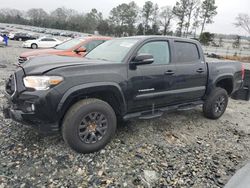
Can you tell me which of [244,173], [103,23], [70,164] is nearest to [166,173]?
[244,173]

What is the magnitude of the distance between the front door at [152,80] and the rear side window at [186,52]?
0.86ft

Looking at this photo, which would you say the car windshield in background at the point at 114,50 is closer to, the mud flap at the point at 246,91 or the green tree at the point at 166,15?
the mud flap at the point at 246,91

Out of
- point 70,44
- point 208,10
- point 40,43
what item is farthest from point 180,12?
point 70,44

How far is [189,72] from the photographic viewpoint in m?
4.69

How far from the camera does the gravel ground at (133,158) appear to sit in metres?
3.12

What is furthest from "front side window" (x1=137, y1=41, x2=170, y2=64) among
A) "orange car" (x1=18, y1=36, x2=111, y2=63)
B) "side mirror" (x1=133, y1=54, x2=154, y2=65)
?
"orange car" (x1=18, y1=36, x2=111, y2=63)

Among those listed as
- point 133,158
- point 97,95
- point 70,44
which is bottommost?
point 133,158

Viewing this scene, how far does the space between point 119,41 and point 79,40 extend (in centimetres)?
420

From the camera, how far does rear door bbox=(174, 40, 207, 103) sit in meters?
4.57

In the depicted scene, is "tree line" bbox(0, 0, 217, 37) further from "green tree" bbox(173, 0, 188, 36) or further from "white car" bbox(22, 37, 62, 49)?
"white car" bbox(22, 37, 62, 49)

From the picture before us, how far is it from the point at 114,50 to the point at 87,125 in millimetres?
1499

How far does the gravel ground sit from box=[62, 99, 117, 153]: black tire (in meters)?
0.18

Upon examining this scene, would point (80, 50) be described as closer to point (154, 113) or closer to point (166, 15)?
point (154, 113)

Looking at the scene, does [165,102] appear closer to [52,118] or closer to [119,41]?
[119,41]
